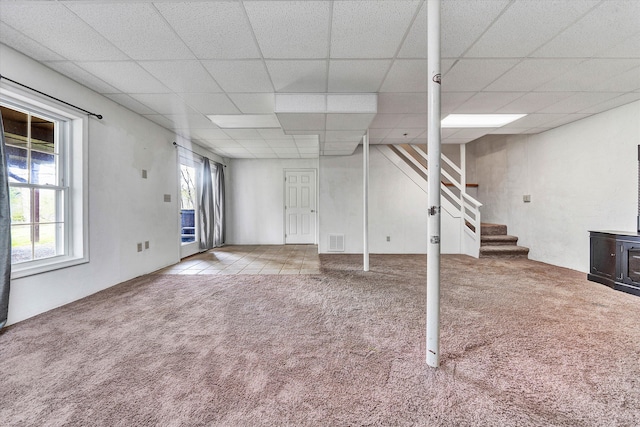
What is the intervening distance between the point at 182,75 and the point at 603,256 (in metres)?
5.48

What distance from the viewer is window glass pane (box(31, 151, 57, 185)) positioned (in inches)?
100

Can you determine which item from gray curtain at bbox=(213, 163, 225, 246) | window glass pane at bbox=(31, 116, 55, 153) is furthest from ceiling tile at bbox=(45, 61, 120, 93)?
gray curtain at bbox=(213, 163, 225, 246)

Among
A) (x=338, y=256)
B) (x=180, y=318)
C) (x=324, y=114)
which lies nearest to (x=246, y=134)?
(x=324, y=114)

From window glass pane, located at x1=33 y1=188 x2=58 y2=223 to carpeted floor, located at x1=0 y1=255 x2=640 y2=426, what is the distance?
37.3 inches

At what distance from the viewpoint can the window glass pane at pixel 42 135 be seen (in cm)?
256

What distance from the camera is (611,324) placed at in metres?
2.17

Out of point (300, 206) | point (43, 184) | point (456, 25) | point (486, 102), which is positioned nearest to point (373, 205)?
point (300, 206)

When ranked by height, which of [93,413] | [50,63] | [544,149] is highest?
[50,63]

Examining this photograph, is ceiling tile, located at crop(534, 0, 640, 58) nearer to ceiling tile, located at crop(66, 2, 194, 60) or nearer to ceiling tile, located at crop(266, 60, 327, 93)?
ceiling tile, located at crop(266, 60, 327, 93)

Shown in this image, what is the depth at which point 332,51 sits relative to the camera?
2.24 meters

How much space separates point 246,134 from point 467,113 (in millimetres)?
3667

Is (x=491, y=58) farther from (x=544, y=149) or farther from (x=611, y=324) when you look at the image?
(x=544, y=149)

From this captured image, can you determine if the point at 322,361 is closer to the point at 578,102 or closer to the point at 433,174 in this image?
the point at 433,174

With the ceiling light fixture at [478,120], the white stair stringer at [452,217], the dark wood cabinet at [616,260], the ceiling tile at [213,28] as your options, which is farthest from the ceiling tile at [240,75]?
the dark wood cabinet at [616,260]
